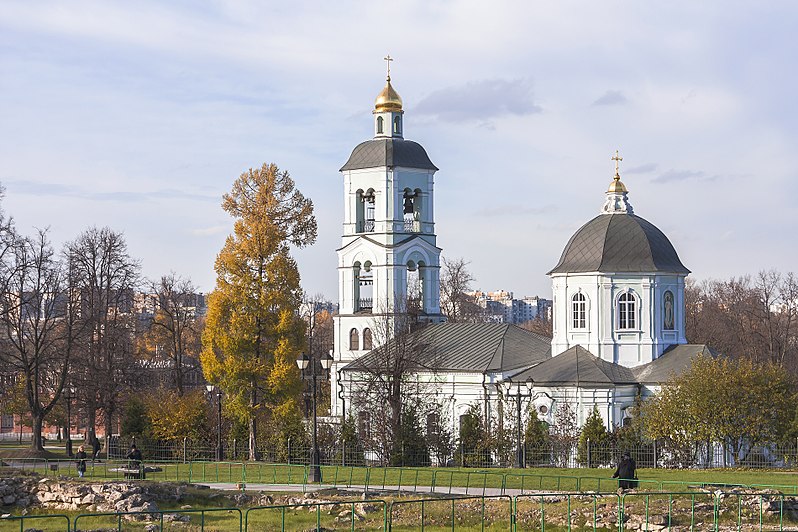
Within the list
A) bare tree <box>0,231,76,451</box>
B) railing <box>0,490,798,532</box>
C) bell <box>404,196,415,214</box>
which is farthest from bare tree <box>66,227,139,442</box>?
railing <box>0,490,798,532</box>

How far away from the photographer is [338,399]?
199 ft

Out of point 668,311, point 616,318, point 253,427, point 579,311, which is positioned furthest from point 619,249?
point 253,427

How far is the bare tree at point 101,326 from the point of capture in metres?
57.4

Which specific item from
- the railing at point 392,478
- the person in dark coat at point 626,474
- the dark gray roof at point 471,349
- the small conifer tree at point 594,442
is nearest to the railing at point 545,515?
the railing at point 392,478

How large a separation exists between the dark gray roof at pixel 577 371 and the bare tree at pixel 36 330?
64.8 ft

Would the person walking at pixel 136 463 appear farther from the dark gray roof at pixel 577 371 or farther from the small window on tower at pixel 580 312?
the small window on tower at pixel 580 312

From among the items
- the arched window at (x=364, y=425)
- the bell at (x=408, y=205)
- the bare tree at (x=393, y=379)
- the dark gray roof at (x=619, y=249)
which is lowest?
the arched window at (x=364, y=425)

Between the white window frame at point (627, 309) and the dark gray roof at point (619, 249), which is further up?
the dark gray roof at point (619, 249)

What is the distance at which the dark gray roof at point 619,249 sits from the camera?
55.0 meters

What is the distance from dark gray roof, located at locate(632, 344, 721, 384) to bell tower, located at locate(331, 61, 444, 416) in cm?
1161

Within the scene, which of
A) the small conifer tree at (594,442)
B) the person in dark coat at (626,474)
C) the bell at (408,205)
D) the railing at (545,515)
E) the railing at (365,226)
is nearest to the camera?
the railing at (545,515)

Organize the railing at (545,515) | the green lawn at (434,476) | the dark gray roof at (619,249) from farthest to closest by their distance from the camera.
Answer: the dark gray roof at (619,249) → the green lawn at (434,476) → the railing at (545,515)

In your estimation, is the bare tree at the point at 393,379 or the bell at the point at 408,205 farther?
the bell at the point at 408,205

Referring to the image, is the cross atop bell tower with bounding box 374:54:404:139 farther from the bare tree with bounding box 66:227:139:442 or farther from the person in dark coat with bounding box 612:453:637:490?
the person in dark coat with bounding box 612:453:637:490
